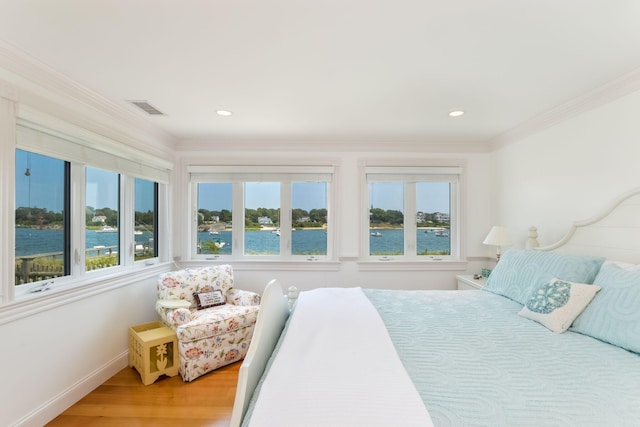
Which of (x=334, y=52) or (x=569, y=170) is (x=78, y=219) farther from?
(x=569, y=170)

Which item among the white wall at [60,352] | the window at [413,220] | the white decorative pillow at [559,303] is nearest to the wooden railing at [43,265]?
the white wall at [60,352]

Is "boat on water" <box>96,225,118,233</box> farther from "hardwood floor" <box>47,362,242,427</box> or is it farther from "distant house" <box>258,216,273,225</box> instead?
"distant house" <box>258,216,273,225</box>

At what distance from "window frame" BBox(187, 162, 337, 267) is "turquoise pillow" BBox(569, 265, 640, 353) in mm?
2356

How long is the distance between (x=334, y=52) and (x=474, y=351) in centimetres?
170

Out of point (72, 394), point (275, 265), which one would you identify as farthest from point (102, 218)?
point (275, 265)

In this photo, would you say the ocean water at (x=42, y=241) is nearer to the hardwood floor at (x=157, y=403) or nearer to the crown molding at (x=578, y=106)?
the hardwood floor at (x=157, y=403)

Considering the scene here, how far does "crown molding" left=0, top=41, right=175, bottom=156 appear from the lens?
1703mm

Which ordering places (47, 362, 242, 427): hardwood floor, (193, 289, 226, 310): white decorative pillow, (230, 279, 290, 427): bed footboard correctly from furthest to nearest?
(193, 289, 226, 310): white decorative pillow → (47, 362, 242, 427): hardwood floor → (230, 279, 290, 427): bed footboard

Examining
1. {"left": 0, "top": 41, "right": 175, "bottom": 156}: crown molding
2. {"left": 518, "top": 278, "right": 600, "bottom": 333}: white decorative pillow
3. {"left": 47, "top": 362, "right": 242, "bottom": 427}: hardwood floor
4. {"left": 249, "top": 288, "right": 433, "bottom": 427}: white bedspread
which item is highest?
{"left": 0, "top": 41, "right": 175, "bottom": 156}: crown molding

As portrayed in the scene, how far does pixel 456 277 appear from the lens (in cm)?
351

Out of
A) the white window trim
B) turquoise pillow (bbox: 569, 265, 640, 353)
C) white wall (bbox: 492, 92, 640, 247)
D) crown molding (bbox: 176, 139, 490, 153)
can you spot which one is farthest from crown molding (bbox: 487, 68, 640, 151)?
the white window trim

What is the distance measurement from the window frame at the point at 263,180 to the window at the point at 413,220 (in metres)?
0.50

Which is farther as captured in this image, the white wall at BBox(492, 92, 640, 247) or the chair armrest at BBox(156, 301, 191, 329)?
the chair armrest at BBox(156, 301, 191, 329)

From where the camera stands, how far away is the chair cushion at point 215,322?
2.46 m
